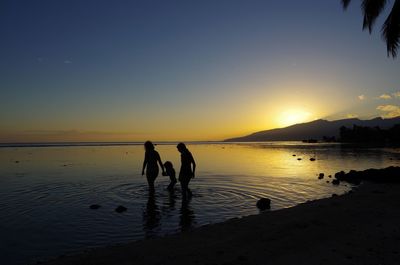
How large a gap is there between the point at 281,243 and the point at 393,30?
1728 cm

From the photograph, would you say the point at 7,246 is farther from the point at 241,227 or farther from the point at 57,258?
the point at 241,227

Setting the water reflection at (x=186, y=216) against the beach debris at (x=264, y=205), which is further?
the beach debris at (x=264, y=205)

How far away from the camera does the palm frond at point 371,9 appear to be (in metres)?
20.1

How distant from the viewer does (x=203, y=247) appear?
8203 mm

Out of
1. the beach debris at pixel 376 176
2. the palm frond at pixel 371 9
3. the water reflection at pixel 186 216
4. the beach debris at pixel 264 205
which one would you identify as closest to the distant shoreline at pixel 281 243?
the water reflection at pixel 186 216

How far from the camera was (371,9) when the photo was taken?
2022cm

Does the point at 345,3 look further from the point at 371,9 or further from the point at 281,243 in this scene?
the point at 281,243

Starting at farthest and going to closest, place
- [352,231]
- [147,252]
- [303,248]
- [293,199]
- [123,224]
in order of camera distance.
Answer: [293,199] → [123,224] → [352,231] → [147,252] → [303,248]

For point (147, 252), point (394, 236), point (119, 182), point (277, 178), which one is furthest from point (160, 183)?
point (394, 236)

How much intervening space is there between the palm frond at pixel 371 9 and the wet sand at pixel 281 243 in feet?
44.7

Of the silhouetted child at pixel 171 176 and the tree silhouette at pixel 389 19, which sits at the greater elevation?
the tree silhouette at pixel 389 19

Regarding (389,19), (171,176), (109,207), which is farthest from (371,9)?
(109,207)

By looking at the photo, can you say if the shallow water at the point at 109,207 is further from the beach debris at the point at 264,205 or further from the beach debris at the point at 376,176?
the beach debris at the point at 376,176

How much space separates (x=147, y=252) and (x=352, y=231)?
521 centimetres
